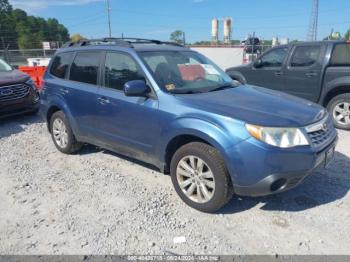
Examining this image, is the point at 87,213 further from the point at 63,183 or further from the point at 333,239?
the point at 333,239

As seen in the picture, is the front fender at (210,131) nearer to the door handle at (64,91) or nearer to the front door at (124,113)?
the front door at (124,113)

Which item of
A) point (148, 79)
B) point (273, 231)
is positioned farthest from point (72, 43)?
point (273, 231)

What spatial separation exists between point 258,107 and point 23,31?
46.1m

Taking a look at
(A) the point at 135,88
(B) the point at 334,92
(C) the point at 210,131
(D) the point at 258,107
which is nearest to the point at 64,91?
(A) the point at 135,88

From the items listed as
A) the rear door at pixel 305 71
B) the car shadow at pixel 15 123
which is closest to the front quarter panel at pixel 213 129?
the rear door at pixel 305 71

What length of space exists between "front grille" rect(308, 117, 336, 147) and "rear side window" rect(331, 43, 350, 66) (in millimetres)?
3669

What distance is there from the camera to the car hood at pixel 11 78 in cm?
748

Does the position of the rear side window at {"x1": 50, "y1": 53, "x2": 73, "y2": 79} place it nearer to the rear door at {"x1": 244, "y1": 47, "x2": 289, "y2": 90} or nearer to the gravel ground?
the gravel ground

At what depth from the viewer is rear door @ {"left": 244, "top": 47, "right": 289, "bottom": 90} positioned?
7.72m

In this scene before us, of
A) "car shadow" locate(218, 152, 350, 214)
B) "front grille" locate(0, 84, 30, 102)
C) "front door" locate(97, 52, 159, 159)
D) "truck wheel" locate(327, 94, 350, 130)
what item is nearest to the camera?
"car shadow" locate(218, 152, 350, 214)

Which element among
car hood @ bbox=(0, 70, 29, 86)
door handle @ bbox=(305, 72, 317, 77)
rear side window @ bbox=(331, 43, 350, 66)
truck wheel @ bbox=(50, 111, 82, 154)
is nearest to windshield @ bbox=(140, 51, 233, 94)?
truck wheel @ bbox=(50, 111, 82, 154)

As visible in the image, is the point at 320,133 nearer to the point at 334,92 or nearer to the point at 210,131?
the point at 210,131

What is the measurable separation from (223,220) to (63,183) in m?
2.22

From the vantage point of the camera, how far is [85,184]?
14.5 feet
